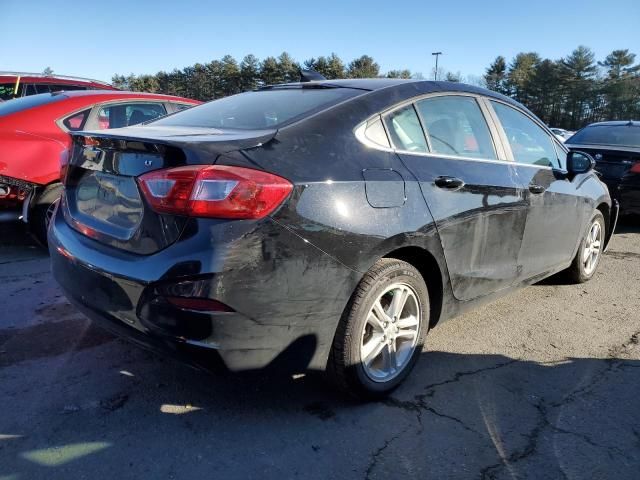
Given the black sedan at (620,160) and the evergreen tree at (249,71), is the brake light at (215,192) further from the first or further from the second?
the evergreen tree at (249,71)

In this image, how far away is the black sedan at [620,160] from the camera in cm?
685

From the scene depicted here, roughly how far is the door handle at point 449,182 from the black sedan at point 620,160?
501 cm

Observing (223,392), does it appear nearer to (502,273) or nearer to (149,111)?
(502,273)

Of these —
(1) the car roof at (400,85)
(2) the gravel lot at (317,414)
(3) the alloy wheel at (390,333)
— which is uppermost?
(1) the car roof at (400,85)

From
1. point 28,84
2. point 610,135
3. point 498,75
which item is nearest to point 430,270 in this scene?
point 610,135

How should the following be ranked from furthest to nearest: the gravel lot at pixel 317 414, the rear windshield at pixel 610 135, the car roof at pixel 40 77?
the car roof at pixel 40 77 < the rear windshield at pixel 610 135 < the gravel lot at pixel 317 414

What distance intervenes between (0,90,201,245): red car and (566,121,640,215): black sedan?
6395mm

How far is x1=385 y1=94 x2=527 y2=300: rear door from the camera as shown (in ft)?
9.34

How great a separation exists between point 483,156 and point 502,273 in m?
0.76

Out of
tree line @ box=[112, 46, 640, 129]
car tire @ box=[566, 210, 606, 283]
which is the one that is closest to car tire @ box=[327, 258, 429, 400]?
car tire @ box=[566, 210, 606, 283]

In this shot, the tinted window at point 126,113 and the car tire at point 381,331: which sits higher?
the tinted window at point 126,113

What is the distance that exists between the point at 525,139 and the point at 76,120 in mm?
4257

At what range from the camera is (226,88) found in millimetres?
52281

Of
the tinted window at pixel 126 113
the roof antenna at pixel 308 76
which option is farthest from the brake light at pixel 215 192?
the tinted window at pixel 126 113
